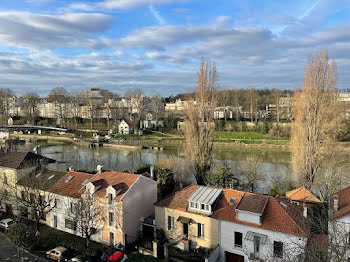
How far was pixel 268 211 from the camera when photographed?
11.3m

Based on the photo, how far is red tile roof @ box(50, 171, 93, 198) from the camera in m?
14.8

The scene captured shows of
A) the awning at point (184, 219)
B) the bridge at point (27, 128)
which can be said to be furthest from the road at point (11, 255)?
the bridge at point (27, 128)

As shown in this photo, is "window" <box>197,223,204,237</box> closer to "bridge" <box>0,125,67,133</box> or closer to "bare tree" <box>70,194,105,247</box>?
"bare tree" <box>70,194,105,247</box>

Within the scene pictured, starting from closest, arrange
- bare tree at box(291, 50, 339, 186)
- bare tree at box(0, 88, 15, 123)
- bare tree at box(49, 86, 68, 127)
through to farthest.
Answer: bare tree at box(291, 50, 339, 186) → bare tree at box(49, 86, 68, 127) → bare tree at box(0, 88, 15, 123)

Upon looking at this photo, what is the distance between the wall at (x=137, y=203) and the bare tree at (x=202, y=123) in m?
6.30

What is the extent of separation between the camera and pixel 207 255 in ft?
37.2

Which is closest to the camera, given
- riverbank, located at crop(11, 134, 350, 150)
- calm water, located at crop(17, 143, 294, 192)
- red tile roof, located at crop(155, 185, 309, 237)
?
red tile roof, located at crop(155, 185, 309, 237)

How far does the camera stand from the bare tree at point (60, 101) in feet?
223

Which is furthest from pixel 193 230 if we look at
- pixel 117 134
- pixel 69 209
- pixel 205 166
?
pixel 117 134

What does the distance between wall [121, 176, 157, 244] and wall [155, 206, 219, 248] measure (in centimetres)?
106

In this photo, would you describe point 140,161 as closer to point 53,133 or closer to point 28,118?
point 53,133

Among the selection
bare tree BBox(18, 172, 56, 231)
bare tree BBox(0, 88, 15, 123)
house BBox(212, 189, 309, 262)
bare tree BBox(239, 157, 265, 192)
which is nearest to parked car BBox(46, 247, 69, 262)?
bare tree BBox(18, 172, 56, 231)

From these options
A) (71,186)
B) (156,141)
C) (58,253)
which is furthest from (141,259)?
(156,141)

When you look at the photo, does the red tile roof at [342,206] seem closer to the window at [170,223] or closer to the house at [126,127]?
the window at [170,223]
